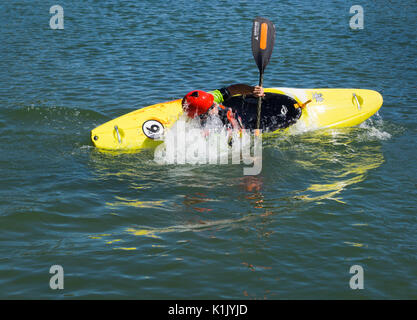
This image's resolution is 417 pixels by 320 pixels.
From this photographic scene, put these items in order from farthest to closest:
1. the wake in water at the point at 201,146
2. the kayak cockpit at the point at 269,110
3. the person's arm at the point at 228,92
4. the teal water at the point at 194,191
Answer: the kayak cockpit at the point at 269,110
the person's arm at the point at 228,92
the wake in water at the point at 201,146
the teal water at the point at 194,191

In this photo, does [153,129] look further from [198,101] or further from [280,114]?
[280,114]

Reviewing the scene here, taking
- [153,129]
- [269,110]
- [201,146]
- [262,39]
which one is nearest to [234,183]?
[201,146]

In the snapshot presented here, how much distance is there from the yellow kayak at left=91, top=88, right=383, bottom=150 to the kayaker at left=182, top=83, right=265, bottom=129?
20cm

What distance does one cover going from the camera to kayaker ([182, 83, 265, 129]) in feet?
23.4

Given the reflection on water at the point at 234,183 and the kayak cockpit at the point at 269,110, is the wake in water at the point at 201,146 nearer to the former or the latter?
the reflection on water at the point at 234,183

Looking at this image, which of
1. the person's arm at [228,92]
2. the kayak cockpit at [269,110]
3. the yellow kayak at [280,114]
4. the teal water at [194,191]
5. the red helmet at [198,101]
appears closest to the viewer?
the teal water at [194,191]

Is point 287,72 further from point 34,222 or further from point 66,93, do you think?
point 34,222

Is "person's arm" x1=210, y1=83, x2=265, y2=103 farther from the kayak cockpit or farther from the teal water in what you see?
the teal water

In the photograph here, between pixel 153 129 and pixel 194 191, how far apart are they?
5.04ft

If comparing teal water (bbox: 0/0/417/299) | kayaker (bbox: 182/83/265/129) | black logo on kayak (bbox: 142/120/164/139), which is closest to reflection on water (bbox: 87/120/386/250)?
teal water (bbox: 0/0/417/299)

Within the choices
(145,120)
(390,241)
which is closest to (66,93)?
(145,120)

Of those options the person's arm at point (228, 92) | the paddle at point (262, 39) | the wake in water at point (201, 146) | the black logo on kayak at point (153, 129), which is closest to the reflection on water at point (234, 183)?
the wake in water at point (201, 146)

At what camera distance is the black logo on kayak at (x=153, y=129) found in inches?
302

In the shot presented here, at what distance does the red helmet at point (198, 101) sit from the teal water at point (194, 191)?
2.55 ft
